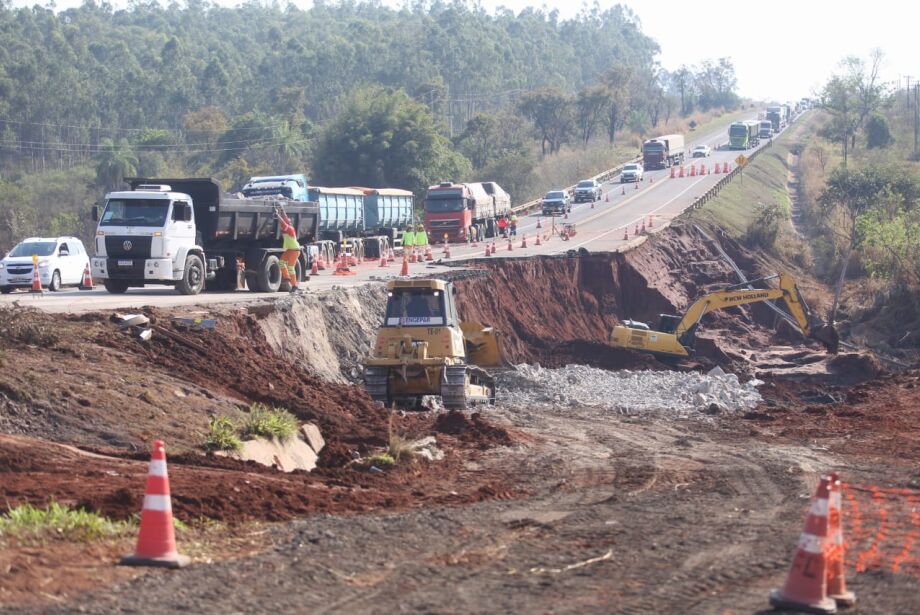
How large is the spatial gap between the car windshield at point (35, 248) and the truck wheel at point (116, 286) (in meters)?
5.78

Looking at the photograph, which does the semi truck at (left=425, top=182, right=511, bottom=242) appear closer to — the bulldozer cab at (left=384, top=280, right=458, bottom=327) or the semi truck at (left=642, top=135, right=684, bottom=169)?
the bulldozer cab at (left=384, top=280, right=458, bottom=327)

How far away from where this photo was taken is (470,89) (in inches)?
6329

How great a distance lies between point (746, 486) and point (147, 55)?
132773mm

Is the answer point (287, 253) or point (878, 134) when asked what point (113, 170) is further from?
point (878, 134)

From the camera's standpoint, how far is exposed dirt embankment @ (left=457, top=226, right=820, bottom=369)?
37375 mm

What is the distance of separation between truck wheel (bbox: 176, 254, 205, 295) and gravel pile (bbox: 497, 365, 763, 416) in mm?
7678

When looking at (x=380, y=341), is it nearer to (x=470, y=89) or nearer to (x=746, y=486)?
(x=746, y=486)

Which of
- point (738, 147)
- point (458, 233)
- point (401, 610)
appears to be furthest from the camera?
point (738, 147)

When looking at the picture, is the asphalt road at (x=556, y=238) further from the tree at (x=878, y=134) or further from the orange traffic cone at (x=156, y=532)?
the tree at (x=878, y=134)

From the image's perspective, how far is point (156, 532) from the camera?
9.16 m

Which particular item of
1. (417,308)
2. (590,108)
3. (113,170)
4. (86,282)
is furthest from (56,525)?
(590,108)

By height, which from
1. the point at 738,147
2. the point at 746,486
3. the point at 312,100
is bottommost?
the point at 746,486

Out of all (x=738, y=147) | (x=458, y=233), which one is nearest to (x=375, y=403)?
(x=458, y=233)

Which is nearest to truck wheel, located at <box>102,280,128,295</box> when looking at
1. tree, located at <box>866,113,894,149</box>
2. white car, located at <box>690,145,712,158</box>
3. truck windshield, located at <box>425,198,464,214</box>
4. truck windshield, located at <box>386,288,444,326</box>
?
truck windshield, located at <box>386,288,444,326</box>
